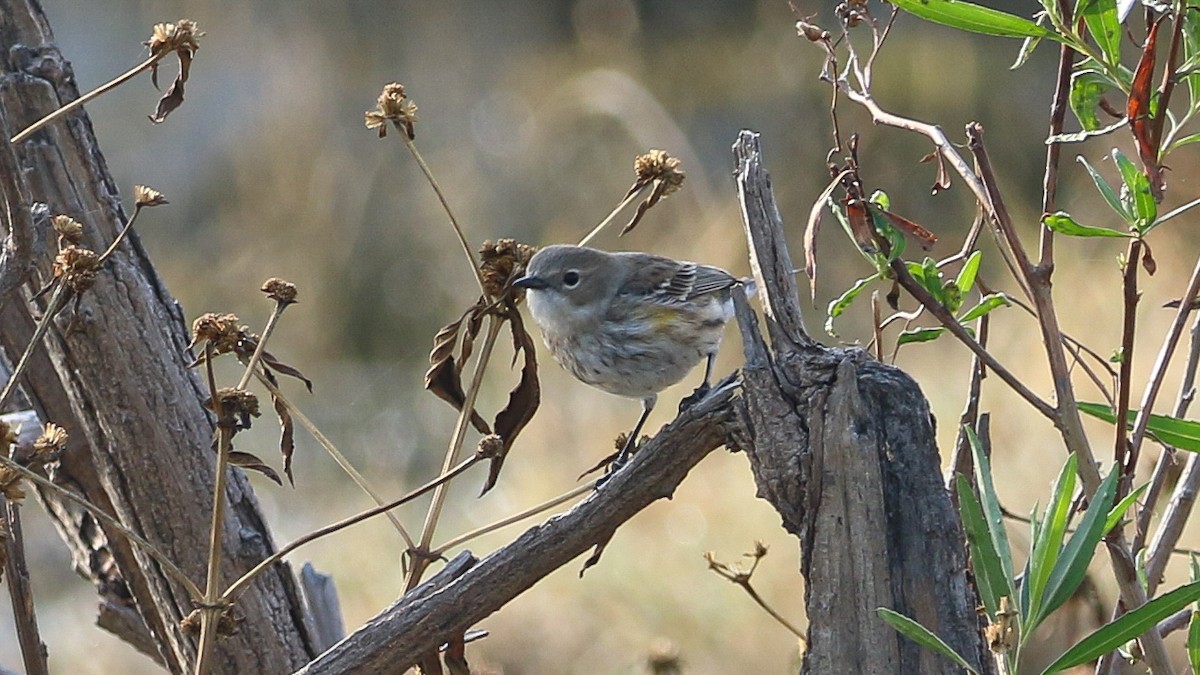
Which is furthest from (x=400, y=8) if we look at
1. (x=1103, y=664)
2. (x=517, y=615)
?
(x=1103, y=664)

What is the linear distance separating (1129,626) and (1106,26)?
50 centimetres

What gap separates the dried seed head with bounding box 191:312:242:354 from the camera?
122 cm

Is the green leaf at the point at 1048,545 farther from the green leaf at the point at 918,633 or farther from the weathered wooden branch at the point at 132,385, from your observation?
the weathered wooden branch at the point at 132,385

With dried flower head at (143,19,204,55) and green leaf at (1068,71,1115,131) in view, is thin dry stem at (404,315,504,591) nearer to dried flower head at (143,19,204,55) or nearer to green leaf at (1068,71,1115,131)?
dried flower head at (143,19,204,55)

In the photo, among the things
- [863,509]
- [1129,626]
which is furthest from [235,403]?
[1129,626]

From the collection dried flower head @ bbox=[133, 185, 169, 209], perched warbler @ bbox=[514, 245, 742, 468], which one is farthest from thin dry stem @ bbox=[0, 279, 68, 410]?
perched warbler @ bbox=[514, 245, 742, 468]

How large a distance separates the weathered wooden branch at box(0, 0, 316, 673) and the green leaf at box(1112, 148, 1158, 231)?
121 centimetres

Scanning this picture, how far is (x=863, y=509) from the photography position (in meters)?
1.15

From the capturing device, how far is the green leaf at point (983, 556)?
109 cm

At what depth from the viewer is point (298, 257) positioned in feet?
29.9

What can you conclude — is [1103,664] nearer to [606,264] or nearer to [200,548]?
[200,548]

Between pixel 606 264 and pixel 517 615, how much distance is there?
3.41 m

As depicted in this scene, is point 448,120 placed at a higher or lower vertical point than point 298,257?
higher

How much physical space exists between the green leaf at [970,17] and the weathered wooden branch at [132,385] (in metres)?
1.12
